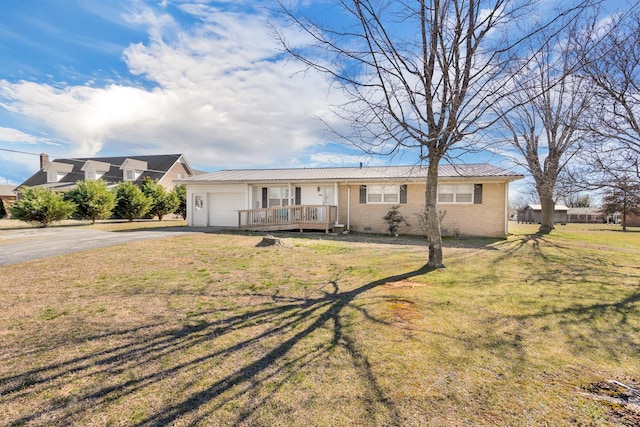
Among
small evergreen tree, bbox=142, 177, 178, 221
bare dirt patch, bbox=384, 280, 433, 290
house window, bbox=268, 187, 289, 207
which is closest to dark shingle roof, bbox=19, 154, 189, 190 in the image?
small evergreen tree, bbox=142, 177, 178, 221

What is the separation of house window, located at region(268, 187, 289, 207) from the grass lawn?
1061cm

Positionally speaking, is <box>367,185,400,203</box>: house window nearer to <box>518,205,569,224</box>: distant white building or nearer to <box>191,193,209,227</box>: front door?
<box>191,193,209,227</box>: front door

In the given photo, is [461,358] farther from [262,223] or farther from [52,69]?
[52,69]

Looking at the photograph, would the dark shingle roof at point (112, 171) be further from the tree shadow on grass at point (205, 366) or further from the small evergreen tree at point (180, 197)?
the tree shadow on grass at point (205, 366)

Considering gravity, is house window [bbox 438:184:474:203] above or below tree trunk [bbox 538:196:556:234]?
above

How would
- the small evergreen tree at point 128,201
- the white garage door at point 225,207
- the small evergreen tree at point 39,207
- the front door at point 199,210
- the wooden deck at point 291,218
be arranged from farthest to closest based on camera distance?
the small evergreen tree at point 128,201, the front door at point 199,210, the white garage door at point 225,207, the small evergreen tree at point 39,207, the wooden deck at point 291,218

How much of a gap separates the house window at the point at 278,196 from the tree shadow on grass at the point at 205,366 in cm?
1294

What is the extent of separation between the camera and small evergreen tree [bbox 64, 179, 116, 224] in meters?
19.8

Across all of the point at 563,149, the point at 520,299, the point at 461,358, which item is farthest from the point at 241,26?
the point at 563,149

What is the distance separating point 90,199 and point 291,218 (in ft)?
48.8

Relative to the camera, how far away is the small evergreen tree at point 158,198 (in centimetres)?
2450

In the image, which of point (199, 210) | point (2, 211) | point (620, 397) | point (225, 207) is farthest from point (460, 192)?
point (2, 211)

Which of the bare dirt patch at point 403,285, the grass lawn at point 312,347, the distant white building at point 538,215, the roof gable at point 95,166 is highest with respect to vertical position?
the roof gable at point 95,166

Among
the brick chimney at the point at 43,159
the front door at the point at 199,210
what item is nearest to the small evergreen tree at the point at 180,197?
the front door at the point at 199,210
